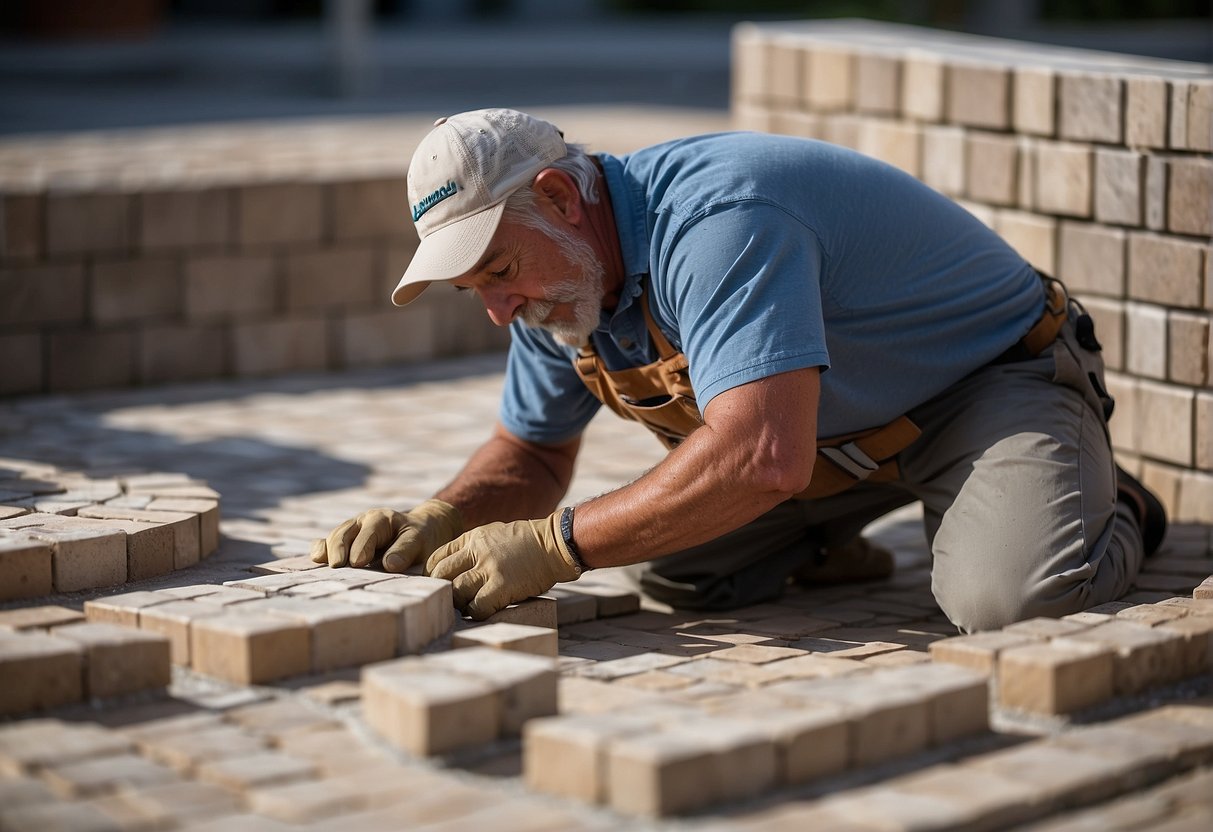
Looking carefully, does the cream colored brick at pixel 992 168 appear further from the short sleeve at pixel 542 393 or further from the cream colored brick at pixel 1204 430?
the short sleeve at pixel 542 393

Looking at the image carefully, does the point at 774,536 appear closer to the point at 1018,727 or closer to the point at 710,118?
the point at 1018,727

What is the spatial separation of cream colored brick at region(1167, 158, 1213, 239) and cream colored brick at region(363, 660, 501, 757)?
2.62 m

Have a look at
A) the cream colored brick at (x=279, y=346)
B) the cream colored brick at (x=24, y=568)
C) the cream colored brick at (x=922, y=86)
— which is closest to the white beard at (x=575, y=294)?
the cream colored brick at (x=24, y=568)

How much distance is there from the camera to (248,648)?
10.1ft

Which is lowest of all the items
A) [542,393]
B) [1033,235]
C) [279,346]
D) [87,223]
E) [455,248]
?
[279,346]

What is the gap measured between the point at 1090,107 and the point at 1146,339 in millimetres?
691

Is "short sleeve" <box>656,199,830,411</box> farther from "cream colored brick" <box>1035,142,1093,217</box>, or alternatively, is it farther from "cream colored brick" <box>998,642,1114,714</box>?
"cream colored brick" <box>1035,142,1093,217</box>

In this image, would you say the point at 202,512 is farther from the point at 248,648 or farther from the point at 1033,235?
the point at 1033,235

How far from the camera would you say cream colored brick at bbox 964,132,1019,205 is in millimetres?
5192

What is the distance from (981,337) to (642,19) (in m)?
17.8

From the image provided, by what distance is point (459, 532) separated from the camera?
3.92 m

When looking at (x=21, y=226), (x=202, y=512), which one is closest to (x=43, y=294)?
(x=21, y=226)

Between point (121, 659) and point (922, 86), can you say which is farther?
point (922, 86)

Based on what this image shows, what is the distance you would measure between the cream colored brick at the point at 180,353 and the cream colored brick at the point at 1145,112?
372cm
